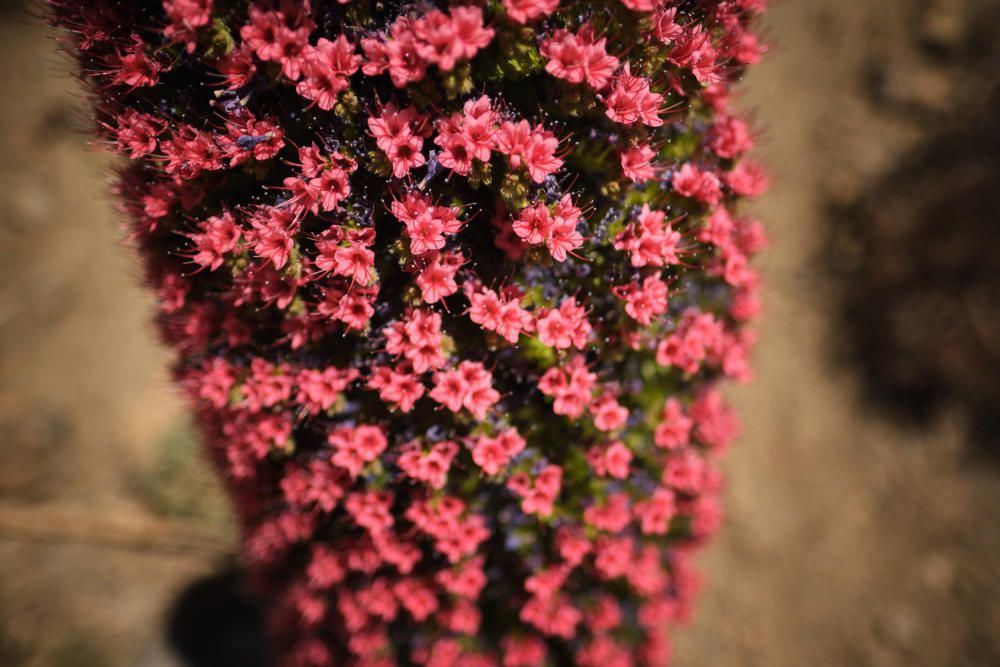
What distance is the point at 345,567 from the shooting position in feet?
7.61

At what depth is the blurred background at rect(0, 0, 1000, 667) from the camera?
14.3 ft

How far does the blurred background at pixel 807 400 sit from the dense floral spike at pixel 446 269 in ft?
7.36

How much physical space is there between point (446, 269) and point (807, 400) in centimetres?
456

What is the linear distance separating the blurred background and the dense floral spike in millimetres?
2244

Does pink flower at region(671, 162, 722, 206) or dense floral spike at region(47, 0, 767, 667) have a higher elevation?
pink flower at region(671, 162, 722, 206)

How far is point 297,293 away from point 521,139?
83 cm

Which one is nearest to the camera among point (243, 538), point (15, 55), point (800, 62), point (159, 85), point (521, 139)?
point (521, 139)

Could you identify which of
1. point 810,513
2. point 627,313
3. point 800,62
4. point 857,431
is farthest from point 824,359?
point 627,313

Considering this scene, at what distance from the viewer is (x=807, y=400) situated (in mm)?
5207

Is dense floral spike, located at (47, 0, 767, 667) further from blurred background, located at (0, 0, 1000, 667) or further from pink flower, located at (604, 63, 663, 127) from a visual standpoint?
blurred background, located at (0, 0, 1000, 667)

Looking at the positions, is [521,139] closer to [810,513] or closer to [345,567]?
[345,567]

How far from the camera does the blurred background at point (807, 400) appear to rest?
14.3 feet

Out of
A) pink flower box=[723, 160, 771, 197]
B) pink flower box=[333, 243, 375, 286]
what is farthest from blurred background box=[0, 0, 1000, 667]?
pink flower box=[723, 160, 771, 197]

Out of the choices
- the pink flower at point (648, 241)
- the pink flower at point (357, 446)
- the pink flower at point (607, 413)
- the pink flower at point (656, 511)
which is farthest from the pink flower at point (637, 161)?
the pink flower at point (656, 511)
